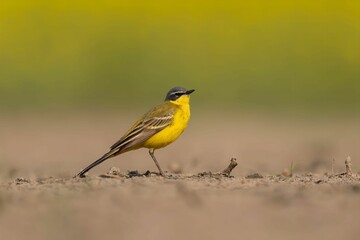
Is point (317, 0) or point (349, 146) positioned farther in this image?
point (317, 0)

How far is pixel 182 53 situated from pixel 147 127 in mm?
16885

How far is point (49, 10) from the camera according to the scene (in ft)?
106

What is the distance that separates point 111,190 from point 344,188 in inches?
76.8

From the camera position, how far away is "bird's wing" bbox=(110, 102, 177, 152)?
12227 millimetres

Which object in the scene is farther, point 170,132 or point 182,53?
point 182,53

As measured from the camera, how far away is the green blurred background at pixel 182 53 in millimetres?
26562

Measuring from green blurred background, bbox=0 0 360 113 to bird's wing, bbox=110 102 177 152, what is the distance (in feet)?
40.5

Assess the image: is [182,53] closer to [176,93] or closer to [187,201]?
[176,93]

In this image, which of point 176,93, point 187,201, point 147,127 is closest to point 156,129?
point 147,127

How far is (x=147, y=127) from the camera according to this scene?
1257 cm

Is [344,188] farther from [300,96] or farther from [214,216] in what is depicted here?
[300,96]

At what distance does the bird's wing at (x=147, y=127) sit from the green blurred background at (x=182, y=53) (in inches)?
487

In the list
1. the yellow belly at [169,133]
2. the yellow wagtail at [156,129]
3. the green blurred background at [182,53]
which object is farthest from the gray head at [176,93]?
the green blurred background at [182,53]

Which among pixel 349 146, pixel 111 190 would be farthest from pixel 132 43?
pixel 111 190
